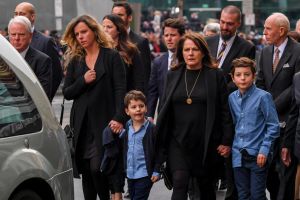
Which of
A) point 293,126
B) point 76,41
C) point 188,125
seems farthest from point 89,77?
point 293,126

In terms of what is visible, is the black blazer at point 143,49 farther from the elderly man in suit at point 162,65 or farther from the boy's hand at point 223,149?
the boy's hand at point 223,149

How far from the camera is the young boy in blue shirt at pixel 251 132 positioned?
25.9 ft

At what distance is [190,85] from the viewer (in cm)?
790

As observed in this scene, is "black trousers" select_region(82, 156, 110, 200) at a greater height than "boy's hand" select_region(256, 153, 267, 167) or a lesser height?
lesser

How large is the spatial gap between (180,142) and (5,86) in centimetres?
215

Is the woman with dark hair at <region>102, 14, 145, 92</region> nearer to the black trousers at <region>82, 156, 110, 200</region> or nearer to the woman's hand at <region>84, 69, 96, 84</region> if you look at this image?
the woman's hand at <region>84, 69, 96, 84</region>

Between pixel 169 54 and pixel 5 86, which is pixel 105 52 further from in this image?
pixel 5 86

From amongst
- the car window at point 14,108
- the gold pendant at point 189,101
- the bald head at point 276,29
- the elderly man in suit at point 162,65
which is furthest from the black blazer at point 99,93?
Result: the car window at point 14,108

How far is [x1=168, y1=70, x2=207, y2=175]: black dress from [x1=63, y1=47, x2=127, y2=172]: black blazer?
2.17 ft

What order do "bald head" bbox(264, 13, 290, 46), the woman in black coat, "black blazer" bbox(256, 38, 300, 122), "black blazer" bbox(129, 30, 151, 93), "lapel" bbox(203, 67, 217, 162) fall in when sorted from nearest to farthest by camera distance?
"lapel" bbox(203, 67, 217, 162) → the woman in black coat → "black blazer" bbox(256, 38, 300, 122) → "bald head" bbox(264, 13, 290, 46) → "black blazer" bbox(129, 30, 151, 93)

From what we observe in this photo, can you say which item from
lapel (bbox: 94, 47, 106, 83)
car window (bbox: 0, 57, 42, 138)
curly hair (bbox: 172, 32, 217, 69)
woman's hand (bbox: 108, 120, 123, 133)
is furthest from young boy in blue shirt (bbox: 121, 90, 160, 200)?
car window (bbox: 0, 57, 42, 138)

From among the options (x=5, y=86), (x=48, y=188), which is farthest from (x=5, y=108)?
(x=48, y=188)

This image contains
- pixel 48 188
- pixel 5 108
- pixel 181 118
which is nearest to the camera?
pixel 5 108

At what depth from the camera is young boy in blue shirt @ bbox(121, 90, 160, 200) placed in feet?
27.1
